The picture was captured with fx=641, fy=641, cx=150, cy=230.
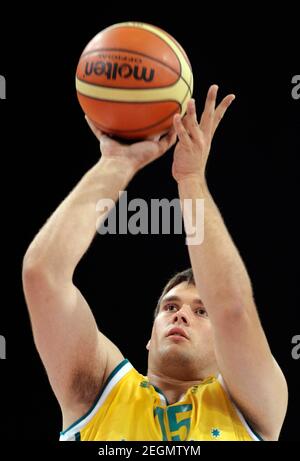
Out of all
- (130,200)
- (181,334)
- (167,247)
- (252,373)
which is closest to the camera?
(252,373)

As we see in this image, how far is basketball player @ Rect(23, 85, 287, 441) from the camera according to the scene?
2.29m

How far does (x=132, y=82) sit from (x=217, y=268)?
0.77 metres

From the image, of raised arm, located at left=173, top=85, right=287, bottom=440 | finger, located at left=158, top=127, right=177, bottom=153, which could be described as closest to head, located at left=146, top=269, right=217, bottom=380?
raised arm, located at left=173, top=85, right=287, bottom=440

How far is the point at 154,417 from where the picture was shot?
2.67 metres

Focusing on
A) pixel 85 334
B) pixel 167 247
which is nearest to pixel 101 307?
pixel 167 247

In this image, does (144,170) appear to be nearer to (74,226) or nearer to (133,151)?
(133,151)

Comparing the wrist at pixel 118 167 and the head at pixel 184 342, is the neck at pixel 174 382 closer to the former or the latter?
the head at pixel 184 342

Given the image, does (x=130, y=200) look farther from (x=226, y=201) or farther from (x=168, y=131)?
(x=168, y=131)

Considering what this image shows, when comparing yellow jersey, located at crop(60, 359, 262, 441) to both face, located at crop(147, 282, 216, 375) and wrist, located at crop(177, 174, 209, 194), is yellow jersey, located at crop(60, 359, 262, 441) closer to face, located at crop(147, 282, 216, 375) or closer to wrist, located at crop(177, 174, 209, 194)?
face, located at crop(147, 282, 216, 375)

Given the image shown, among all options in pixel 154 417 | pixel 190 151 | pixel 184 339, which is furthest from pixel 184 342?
pixel 190 151

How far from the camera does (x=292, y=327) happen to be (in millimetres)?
5551

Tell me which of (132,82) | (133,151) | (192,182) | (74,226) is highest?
(132,82)

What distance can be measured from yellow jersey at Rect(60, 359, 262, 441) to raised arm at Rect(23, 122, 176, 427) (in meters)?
0.07

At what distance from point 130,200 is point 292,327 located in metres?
1.78
